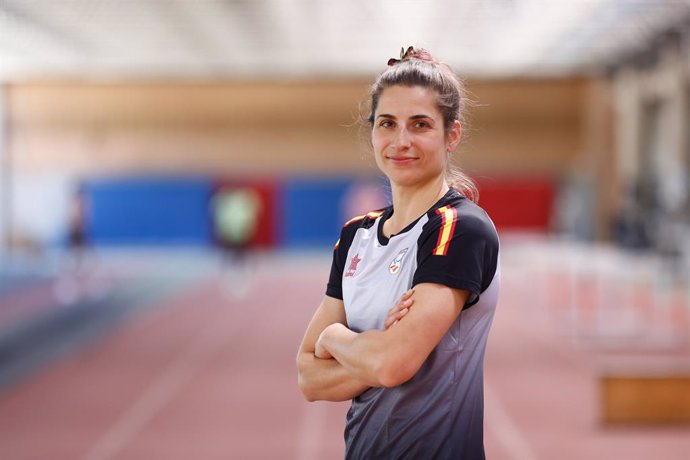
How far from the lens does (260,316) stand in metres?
15.9

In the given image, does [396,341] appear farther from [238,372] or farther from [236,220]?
[236,220]

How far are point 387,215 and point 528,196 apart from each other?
26.3 metres

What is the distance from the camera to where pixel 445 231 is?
1926mm

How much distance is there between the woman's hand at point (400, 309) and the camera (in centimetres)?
190

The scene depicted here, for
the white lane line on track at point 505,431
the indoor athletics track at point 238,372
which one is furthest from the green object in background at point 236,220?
the white lane line on track at point 505,431

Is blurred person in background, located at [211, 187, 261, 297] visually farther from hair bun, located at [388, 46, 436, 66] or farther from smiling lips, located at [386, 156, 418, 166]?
smiling lips, located at [386, 156, 418, 166]

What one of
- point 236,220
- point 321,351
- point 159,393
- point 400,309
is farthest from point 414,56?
point 236,220

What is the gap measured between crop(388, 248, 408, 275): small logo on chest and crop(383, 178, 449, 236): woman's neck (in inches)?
3.0

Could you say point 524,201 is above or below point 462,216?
above

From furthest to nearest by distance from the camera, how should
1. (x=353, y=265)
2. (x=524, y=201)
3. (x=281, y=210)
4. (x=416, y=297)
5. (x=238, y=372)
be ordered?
1. (x=281, y=210)
2. (x=524, y=201)
3. (x=238, y=372)
4. (x=353, y=265)
5. (x=416, y=297)

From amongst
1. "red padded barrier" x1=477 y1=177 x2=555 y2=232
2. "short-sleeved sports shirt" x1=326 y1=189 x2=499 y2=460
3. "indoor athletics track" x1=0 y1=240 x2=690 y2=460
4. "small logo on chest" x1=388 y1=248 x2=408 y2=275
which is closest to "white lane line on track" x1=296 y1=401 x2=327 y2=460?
"indoor athletics track" x1=0 y1=240 x2=690 y2=460

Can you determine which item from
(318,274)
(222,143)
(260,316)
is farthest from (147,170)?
(260,316)

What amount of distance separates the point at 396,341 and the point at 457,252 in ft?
0.67

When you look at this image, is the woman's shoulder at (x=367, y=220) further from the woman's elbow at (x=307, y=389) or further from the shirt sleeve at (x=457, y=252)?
the woman's elbow at (x=307, y=389)
